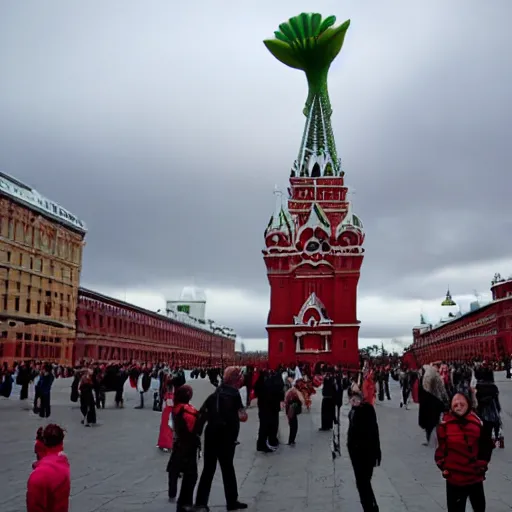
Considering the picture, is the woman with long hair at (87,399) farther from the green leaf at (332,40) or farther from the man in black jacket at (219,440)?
the green leaf at (332,40)

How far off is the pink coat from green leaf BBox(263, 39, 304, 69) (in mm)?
69998

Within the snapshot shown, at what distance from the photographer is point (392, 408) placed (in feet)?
77.4

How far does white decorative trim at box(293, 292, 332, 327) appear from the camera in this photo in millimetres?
57812

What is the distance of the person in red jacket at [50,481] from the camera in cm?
434

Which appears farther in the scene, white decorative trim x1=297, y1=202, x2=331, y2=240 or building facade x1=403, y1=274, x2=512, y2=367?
building facade x1=403, y1=274, x2=512, y2=367

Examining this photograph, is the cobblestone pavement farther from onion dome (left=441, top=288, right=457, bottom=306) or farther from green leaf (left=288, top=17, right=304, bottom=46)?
onion dome (left=441, top=288, right=457, bottom=306)

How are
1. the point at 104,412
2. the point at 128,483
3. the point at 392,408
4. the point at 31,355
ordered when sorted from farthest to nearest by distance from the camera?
the point at 31,355
the point at 392,408
the point at 104,412
the point at 128,483

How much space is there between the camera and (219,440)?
23.9ft

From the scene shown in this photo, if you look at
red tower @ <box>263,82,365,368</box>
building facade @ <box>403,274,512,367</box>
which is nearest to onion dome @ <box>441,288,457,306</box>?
building facade @ <box>403,274,512,367</box>

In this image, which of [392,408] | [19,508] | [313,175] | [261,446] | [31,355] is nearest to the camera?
[19,508]

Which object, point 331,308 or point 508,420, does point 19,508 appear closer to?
point 508,420

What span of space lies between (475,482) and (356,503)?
8.44 ft

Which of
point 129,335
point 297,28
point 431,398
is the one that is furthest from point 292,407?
point 297,28

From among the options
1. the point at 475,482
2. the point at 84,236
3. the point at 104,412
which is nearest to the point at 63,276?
the point at 84,236
